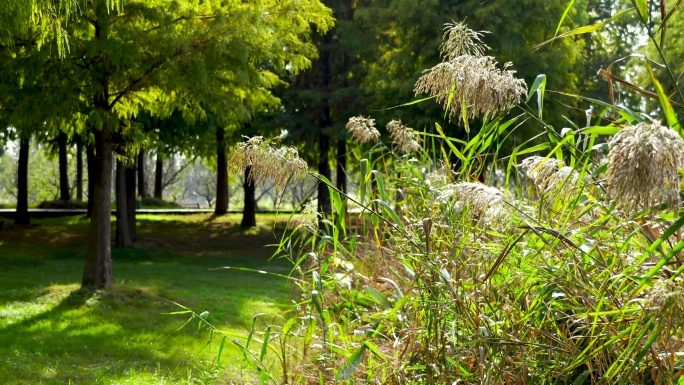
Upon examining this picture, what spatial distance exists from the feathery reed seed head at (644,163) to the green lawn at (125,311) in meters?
2.76

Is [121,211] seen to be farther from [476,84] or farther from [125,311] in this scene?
[476,84]

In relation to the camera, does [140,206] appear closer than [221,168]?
No

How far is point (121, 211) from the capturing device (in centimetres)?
1906

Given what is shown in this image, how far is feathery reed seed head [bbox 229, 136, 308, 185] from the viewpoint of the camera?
3.38 m

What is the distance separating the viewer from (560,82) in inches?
717

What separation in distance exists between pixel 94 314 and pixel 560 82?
11.9m

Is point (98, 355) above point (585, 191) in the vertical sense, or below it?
below

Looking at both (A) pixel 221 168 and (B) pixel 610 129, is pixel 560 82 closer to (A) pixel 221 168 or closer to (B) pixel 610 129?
(A) pixel 221 168

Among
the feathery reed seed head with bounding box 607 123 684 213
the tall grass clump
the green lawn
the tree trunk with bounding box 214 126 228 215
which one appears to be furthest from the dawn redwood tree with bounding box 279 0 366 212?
the feathery reed seed head with bounding box 607 123 684 213

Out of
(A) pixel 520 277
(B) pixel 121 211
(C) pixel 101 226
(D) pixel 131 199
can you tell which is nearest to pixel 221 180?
(D) pixel 131 199

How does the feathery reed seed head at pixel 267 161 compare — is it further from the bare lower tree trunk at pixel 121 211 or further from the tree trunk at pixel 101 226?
the bare lower tree trunk at pixel 121 211

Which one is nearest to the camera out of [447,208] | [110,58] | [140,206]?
[447,208]

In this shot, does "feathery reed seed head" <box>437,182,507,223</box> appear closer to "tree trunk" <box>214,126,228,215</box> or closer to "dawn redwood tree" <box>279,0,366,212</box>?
"dawn redwood tree" <box>279,0,366,212</box>

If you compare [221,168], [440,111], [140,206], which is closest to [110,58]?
[440,111]
